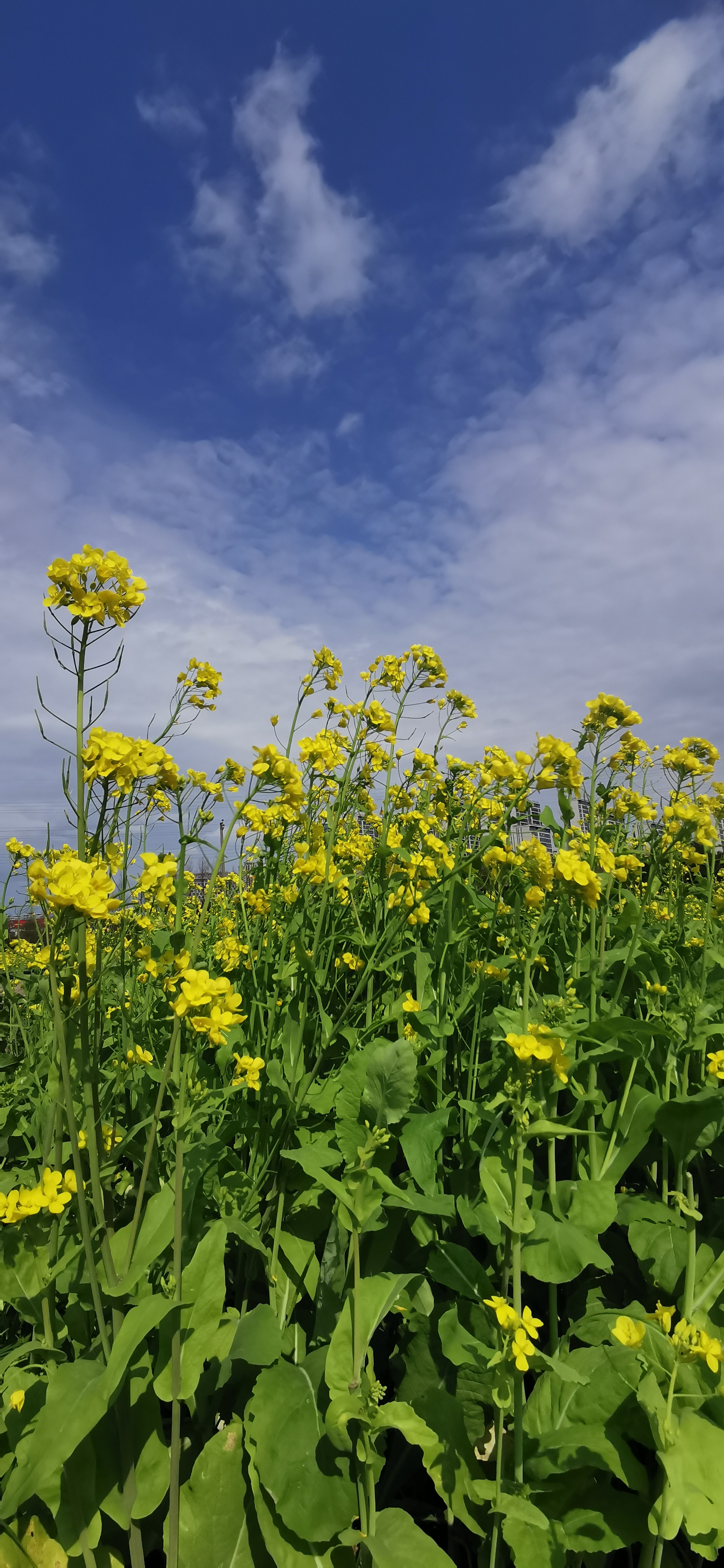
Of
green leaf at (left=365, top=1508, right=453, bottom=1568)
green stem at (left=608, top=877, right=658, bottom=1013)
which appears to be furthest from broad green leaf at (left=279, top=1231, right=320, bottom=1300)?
green stem at (left=608, top=877, right=658, bottom=1013)

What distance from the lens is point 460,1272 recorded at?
69.6 inches

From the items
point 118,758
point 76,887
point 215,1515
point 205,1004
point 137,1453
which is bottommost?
point 215,1515

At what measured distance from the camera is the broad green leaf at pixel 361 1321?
1.53 metres

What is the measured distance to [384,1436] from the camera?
6.18 feet

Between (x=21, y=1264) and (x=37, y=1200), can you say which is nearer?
(x=37, y=1200)

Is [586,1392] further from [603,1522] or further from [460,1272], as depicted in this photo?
[460,1272]

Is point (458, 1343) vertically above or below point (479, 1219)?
below

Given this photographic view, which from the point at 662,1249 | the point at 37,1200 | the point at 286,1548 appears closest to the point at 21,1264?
the point at 37,1200

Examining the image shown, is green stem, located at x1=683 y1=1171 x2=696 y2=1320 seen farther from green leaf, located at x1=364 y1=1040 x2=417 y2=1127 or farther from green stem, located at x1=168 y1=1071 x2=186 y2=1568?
green stem, located at x1=168 y1=1071 x2=186 y2=1568

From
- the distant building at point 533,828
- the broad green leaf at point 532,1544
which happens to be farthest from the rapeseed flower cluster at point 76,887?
the distant building at point 533,828

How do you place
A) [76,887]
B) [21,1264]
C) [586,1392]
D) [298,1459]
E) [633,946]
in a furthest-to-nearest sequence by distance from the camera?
[633,946] → [21,1264] → [586,1392] → [298,1459] → [76,887]

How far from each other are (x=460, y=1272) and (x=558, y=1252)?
26 centimetres

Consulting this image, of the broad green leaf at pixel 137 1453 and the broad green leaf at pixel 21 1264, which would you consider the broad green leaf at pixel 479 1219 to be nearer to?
the broad green leaf at pixel 137 1453

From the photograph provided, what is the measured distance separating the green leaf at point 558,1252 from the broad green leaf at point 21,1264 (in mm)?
1184
